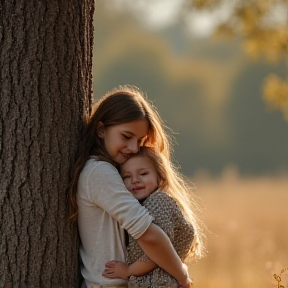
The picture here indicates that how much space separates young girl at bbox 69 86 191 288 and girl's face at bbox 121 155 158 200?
0.04 metres

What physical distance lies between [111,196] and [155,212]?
24 centimetres

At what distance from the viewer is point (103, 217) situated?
3.57 metres

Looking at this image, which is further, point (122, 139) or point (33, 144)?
point (122, 139)

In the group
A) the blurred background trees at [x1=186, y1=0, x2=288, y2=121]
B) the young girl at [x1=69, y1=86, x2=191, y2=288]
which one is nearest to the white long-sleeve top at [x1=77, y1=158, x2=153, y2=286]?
the young girl at [x1=69, y1=86, x2=191, y2=288]

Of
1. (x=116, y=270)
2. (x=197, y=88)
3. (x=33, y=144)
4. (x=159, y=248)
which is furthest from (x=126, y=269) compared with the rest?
(x=197, y=88)

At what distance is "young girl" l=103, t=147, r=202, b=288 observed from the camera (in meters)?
3.55

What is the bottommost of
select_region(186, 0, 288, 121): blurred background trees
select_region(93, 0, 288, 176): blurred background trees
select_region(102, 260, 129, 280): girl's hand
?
select_region(102, 260, 129, 280): girl's hand

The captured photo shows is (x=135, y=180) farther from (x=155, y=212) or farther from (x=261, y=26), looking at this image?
(x=261, y=26)

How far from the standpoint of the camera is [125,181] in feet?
12.0

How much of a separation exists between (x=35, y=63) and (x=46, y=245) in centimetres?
81

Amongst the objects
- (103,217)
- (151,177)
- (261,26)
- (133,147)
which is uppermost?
(261,26)

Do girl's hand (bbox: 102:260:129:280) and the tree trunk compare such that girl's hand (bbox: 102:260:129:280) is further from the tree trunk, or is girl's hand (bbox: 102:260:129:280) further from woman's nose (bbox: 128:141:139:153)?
woman's nose (bbox: 128:141:139:153)

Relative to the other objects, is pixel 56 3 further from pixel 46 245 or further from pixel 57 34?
pixel 46 245

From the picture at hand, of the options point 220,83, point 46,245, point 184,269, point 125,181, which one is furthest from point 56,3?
point 220,83
